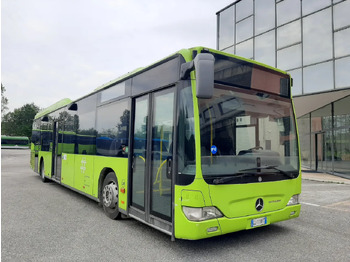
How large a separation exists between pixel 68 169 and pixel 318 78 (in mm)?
14239

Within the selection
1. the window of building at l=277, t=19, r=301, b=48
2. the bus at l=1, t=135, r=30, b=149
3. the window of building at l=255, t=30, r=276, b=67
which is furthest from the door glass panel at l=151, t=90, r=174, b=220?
the bus at l=1, t=135, r=30, b=149

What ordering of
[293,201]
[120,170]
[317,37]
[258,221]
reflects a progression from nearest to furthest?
[258,221] < [293,201] < [120,170] < [317,37]

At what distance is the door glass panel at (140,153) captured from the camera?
4797 mm

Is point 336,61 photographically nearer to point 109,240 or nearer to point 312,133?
point 312,133

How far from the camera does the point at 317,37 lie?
53.3 ft

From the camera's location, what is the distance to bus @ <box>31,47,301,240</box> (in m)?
3.78

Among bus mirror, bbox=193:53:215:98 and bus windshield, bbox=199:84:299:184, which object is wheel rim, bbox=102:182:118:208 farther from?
bus mirror, bbox=193:53:215:98

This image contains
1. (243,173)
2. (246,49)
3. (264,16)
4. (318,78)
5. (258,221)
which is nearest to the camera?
(243,173)

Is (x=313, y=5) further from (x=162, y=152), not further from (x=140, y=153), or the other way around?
(x=162, y=152)

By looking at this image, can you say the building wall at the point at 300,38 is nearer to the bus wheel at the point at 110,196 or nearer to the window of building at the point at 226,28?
the window of building at the point at 226,28

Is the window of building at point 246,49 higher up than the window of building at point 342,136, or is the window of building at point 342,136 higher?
the window of building at point 246,49

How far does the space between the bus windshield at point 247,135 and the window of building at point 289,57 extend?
14.1m

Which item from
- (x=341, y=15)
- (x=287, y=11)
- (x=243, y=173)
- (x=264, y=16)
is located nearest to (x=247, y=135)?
(x=243, y=173)

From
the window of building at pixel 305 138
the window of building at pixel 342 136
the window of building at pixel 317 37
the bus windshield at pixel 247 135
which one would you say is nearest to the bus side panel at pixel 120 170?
the bus windshield at pixel 247 135
